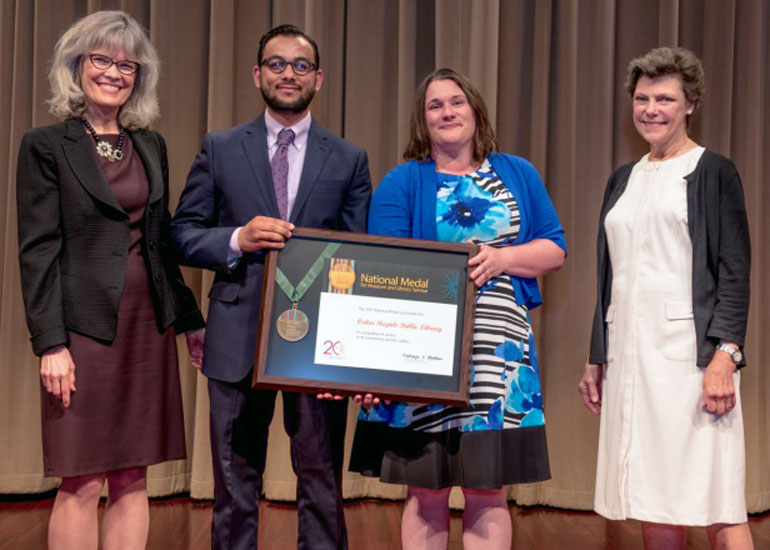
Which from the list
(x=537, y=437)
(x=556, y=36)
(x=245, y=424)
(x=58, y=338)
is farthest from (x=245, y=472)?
(x=556, y=36)

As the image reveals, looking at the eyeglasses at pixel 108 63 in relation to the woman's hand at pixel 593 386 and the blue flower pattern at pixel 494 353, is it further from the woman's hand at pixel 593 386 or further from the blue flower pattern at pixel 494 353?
the woman's hand at pixel 593 386

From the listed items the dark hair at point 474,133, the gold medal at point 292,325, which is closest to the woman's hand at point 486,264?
the dark hair at point 474,133

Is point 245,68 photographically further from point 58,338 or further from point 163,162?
point 58,338

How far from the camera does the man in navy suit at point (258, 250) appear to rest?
83.3 inches

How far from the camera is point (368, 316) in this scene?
1.99 m

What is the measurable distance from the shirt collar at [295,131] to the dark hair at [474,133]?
291mm

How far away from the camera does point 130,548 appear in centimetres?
217

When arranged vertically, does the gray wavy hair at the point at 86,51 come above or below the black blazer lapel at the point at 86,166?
above

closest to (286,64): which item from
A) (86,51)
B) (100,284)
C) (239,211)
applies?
(239,211)

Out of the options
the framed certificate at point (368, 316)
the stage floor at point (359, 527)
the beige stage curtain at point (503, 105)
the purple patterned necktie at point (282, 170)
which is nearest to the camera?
the framed certificate at point (368, 316)

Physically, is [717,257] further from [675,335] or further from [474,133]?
[474,133]

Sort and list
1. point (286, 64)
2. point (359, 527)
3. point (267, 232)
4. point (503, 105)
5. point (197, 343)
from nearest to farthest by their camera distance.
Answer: point (267, 232) < point (286, 64) < point (197, 343) < point (359, 527) < point (503, 105)

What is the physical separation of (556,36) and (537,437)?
92.0 inches

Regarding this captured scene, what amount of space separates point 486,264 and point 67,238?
107 centimetres
